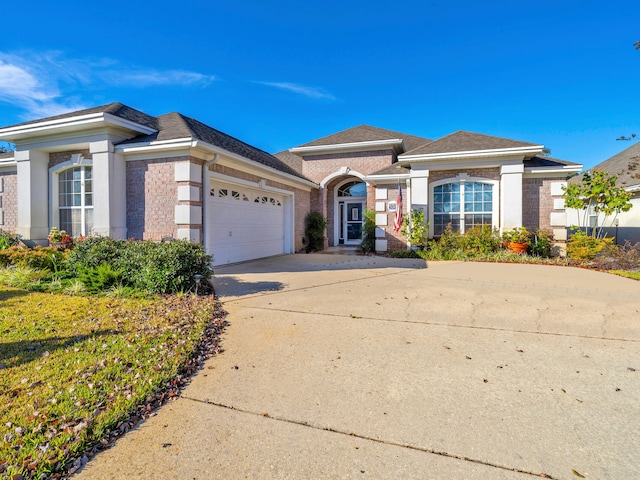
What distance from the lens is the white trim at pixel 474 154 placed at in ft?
36.9

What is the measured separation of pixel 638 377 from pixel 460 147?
10.5 meters

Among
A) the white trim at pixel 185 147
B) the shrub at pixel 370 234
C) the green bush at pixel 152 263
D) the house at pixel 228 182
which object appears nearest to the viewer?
the green bush at pixel 152 263

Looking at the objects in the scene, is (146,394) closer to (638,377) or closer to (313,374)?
(313,374)

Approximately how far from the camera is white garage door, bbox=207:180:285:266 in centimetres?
970

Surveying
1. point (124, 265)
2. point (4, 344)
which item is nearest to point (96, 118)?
point (124, 265)

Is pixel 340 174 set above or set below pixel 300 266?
above

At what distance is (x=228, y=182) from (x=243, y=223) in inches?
62.0

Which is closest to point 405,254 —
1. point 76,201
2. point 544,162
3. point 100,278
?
point 544,162

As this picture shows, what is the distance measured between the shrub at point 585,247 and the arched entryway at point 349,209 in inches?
324

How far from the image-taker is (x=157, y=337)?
12.7ft

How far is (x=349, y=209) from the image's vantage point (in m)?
16.6

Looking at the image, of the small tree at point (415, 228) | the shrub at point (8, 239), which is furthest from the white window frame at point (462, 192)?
the shrub at point (8, 239)

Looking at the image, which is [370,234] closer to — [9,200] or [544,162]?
[544,162]

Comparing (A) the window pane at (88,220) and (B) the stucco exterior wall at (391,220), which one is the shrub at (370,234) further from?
(A) the window pane at (88,220)
